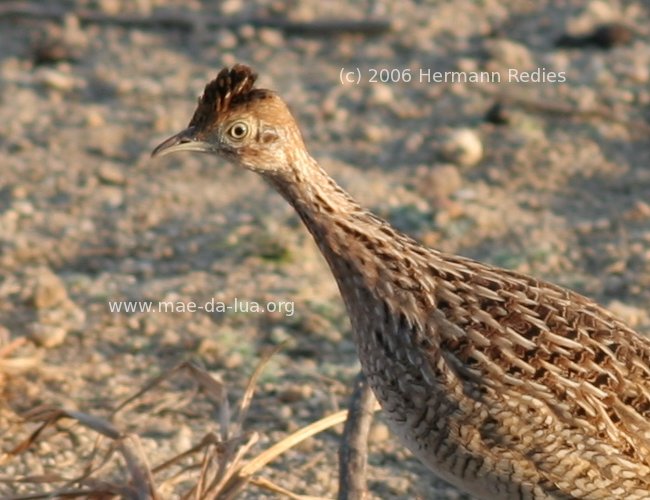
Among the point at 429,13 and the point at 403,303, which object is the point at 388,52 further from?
the point at 403,303

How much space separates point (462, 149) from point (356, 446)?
14.1ft

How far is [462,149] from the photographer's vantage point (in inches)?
380

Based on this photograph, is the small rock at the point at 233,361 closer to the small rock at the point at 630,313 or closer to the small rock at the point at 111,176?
the small rock at the point at 630,313

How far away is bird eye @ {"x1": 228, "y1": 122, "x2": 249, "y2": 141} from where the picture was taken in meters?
5.47

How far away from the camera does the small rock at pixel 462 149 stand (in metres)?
9.66

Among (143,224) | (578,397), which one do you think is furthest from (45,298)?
(578,397)

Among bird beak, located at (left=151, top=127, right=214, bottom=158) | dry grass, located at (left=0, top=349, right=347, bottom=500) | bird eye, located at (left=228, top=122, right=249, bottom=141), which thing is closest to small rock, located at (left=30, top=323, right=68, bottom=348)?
dry grass, located at (left=0, top=349, right=347, bottom=500)

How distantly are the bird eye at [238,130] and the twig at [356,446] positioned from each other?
1.11 metres

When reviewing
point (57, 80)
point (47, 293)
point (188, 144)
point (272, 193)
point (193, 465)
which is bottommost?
point (193, 465)

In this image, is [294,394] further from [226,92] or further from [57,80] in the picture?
[57,80]

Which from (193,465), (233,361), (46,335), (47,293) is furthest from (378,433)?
(47,293)

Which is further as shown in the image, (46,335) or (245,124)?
(46,335)

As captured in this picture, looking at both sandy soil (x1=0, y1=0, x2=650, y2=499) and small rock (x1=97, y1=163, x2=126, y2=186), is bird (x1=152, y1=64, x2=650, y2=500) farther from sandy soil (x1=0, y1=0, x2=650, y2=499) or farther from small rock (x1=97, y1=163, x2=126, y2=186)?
small rock (x1=97, y1=163, x2=126, y2=186)

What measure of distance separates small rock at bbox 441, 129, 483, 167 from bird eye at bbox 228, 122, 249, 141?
4.36 metres
